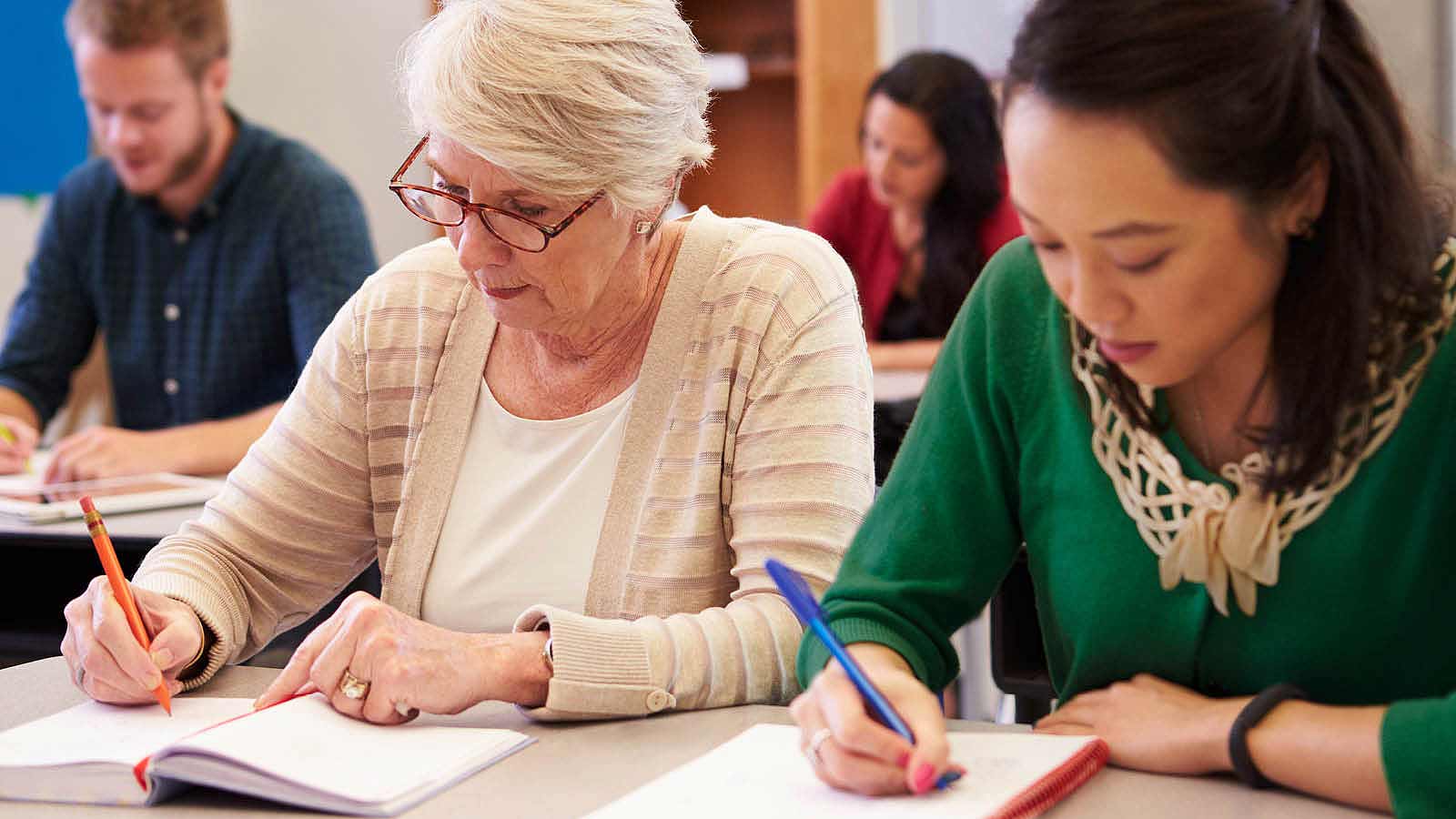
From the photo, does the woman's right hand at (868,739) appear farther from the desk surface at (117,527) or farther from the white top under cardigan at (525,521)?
the desk surface at (117,527)

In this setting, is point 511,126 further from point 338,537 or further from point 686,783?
point 686,783

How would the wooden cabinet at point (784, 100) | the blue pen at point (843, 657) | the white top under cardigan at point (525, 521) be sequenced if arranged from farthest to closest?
1. the wooden cabinet at point (784, 100)
2. the white top under cardigan at point (525, 521)
3. the blue pen at point (843, 657)

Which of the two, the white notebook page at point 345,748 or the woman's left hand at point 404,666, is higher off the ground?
the woman's left hand at point 404,666

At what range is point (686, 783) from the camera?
3.28 ft

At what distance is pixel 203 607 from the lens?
1.39 meters

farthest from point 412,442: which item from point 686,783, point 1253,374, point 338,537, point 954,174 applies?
point 954,174

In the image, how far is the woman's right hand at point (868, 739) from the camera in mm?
949

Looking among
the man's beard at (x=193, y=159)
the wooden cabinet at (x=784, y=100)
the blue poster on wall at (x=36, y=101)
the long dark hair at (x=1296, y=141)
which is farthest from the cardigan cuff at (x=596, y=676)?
the wooden cabinet at (x=784, y=100)

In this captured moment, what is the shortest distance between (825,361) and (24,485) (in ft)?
4.54

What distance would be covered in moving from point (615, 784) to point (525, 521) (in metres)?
0.49

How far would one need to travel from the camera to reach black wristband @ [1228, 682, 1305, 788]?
3.13ft

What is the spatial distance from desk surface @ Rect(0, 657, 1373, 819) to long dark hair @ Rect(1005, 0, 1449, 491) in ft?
0.69

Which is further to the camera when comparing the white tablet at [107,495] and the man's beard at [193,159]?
the man's beard at [193,159]

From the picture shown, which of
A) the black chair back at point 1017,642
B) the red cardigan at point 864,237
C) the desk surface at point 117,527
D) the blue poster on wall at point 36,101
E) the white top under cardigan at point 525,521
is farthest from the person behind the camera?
the red cardigan at point 864,237
